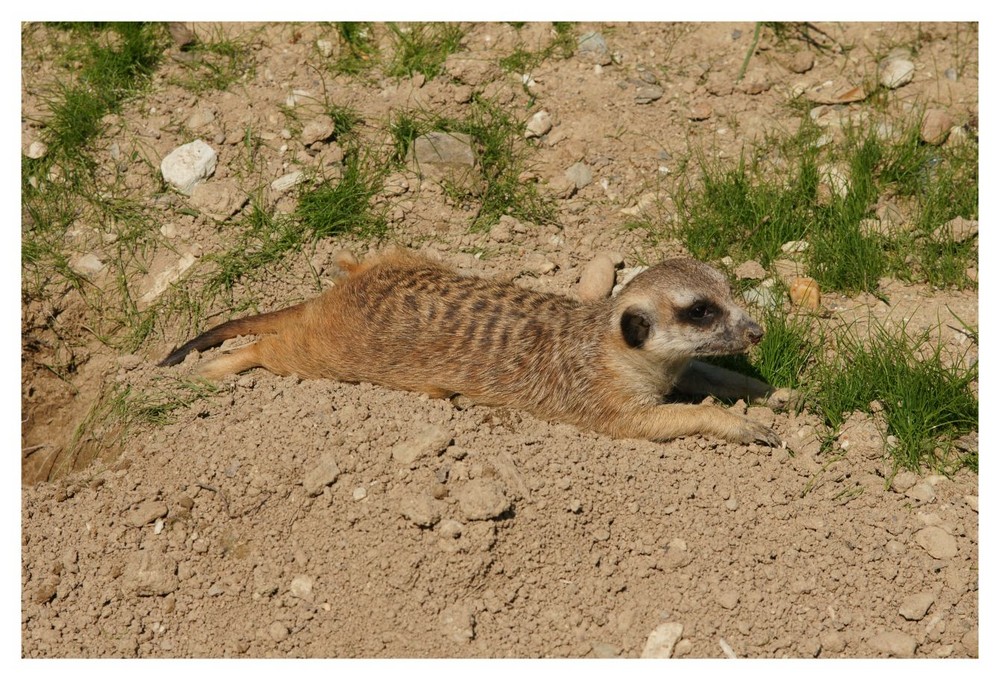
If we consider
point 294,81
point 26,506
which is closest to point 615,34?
point 294,81

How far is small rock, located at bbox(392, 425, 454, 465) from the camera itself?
2.80 meters

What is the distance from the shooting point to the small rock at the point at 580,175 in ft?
12.7

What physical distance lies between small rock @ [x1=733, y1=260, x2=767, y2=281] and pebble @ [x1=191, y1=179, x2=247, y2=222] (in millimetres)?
2057

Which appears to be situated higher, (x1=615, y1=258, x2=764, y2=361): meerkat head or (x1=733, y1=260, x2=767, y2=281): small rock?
(x1=615, y1=258, x2=764, y2=361): meerkat head

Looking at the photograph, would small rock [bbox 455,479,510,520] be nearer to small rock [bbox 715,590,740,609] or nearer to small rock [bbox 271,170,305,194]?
small rock [bbox 715,590,740,609]

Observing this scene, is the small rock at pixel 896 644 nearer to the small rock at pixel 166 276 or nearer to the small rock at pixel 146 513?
the small rock at pixel 146 513

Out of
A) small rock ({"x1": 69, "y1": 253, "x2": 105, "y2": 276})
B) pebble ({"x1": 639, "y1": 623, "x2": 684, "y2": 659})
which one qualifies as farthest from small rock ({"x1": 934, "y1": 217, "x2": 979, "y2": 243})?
small rock ({"x1": 69, "y1": 253, "x2": 105, "y2": 276})

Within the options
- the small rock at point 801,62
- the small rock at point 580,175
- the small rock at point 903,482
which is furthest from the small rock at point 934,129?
the small rock at point 903,482

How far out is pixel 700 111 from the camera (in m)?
4.08

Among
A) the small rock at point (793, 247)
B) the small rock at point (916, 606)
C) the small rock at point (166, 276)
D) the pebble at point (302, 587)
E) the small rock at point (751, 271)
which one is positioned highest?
the small rock at point (166, 276)

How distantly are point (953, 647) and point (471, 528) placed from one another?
54.8 inches

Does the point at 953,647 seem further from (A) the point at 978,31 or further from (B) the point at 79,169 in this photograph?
(B) the point at 79,169

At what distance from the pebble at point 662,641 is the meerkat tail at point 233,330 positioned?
1.71 metres

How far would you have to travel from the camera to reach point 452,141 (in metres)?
3.86
